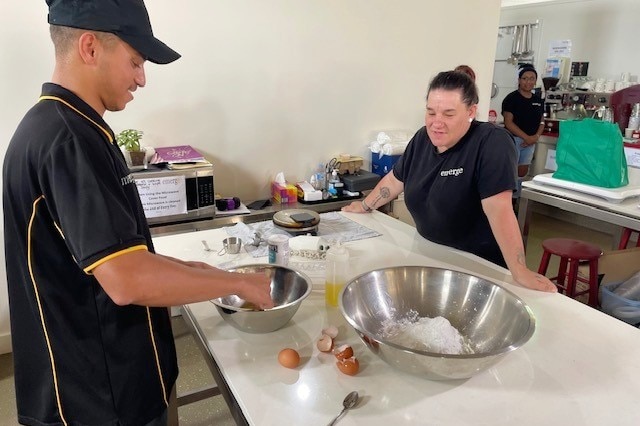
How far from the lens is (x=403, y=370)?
3.64 ft

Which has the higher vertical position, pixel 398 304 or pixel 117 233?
pixel 117 233

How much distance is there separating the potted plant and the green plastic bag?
8.30ft

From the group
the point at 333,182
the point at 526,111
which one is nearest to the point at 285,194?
the point at 333,182

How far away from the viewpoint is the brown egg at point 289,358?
3.76 ft

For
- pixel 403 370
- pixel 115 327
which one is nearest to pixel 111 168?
pixel 115 327

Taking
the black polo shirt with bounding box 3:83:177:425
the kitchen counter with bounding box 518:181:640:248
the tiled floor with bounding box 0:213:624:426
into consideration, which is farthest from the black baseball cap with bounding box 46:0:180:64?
the kitchen counter with bounding box 518:181:640:248

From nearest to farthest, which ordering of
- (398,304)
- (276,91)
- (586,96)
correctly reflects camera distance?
(398,304) → (276,91) → (586,96)

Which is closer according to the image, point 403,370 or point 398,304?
point 403,370

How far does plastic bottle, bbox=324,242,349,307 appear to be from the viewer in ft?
4.66

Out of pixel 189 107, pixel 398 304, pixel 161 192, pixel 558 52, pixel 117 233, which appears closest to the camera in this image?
pixel 117 233

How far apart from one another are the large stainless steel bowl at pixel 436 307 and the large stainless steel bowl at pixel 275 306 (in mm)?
165

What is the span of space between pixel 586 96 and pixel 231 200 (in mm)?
4671

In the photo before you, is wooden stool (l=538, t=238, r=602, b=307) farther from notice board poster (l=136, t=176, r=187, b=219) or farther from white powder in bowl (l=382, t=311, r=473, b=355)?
notice board poster (l=136, t=176, r=187, b=219)

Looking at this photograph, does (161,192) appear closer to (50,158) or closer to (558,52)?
(50,158)
